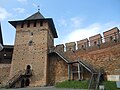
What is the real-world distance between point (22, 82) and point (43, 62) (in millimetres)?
3698

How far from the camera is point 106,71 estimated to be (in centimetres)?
1645

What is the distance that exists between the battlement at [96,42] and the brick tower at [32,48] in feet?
8.26

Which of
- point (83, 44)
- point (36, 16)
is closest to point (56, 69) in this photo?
point (83, 44)

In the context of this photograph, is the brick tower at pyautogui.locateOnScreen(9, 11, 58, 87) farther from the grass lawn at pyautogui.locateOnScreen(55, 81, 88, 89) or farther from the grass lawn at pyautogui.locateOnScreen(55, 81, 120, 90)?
→ the grass lawn at pyautogui.locateOnScreen(55, 81, 120, 90)

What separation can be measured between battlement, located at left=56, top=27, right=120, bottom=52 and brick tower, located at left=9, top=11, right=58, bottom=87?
2.52 metres

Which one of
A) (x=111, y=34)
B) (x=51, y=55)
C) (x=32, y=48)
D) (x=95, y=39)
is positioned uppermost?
(x=111, y=34)

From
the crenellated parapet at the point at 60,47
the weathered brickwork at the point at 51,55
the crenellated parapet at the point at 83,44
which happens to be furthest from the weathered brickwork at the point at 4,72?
the crenellated parapet at the point at 83,44

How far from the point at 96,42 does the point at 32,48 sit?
868 centimetres

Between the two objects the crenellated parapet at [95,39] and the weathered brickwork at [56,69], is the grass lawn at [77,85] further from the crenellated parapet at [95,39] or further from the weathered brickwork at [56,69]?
the crenellated parapet at [95,39]

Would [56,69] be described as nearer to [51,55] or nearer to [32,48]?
[51,55]

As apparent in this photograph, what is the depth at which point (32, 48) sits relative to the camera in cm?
2230

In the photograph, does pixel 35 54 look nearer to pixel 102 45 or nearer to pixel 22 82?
pixel 22 82

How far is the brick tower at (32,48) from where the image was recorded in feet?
68.5

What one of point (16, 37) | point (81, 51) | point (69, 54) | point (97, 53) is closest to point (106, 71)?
point (97, 53)
